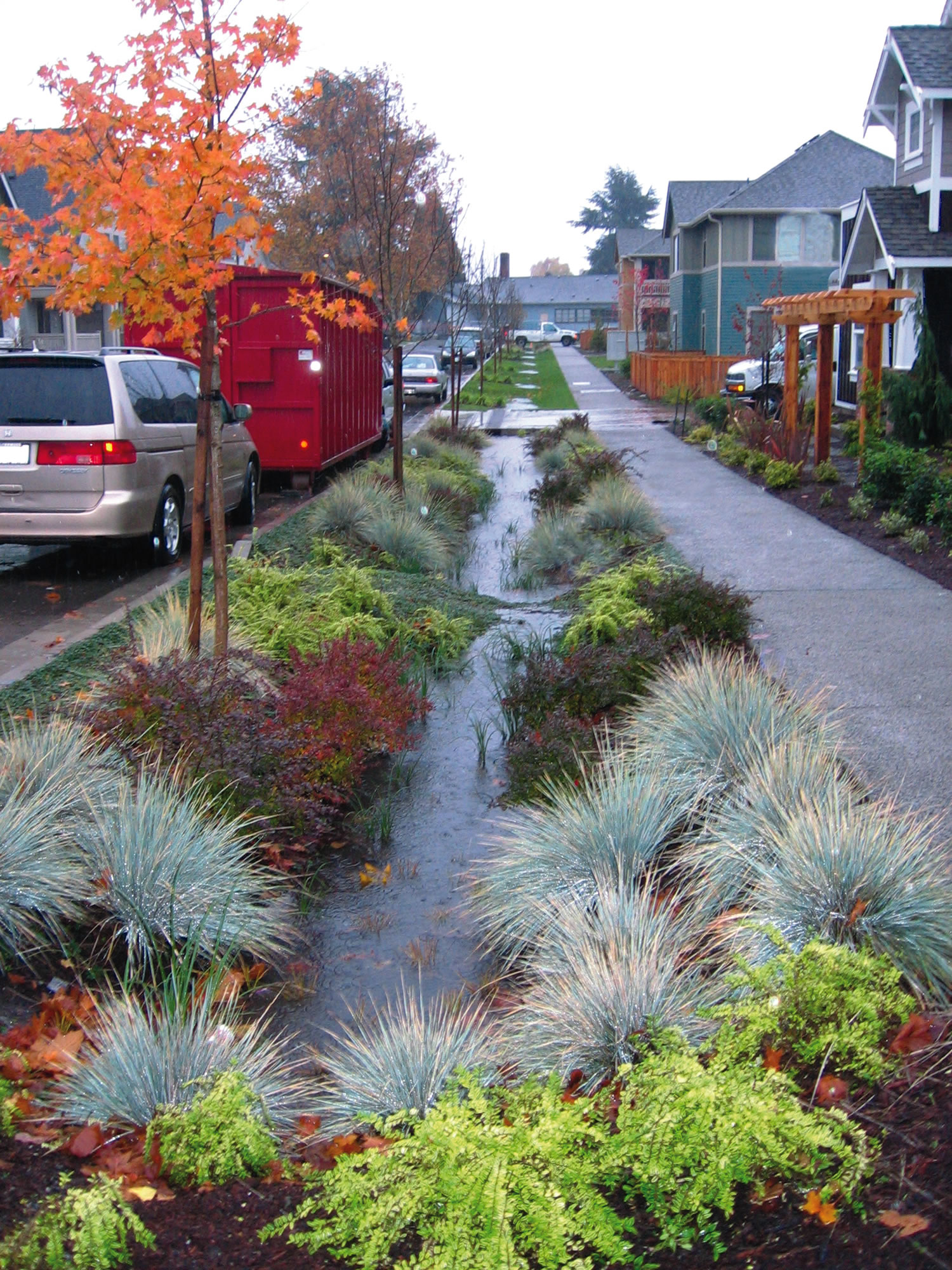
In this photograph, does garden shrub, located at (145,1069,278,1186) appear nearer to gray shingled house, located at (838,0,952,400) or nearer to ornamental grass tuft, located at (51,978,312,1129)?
ornamental grass tuft, located at (51,978,312,1129)

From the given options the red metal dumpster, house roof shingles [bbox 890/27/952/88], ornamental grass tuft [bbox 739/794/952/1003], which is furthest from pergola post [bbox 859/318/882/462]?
ornamental grass tuft [bbox 739/794/952/1003]

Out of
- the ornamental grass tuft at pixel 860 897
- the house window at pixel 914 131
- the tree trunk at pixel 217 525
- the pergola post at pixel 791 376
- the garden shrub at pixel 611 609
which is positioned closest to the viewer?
the ornamental grass tuft at pixel 860 897

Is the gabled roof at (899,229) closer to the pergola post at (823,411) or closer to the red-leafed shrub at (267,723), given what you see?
the pergola post at (823,411)

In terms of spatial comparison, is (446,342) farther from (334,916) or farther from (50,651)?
(334,916)

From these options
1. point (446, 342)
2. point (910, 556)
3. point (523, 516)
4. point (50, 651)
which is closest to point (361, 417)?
point (523, 516)

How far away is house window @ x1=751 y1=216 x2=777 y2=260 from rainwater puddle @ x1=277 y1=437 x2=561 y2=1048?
42.4 meters

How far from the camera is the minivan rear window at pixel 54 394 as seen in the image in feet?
33.4

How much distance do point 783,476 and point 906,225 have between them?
8.11 m

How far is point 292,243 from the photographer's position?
4072 centimetres

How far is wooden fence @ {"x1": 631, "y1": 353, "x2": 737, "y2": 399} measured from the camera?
35469 millimetres

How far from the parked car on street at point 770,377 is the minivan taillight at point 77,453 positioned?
48.8 ft

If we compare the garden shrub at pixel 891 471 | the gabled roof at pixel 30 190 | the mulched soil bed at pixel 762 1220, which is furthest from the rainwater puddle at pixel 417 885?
the gabled roof at pixel 30 190

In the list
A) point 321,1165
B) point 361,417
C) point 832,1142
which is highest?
point 361,417

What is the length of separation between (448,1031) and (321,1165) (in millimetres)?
507
